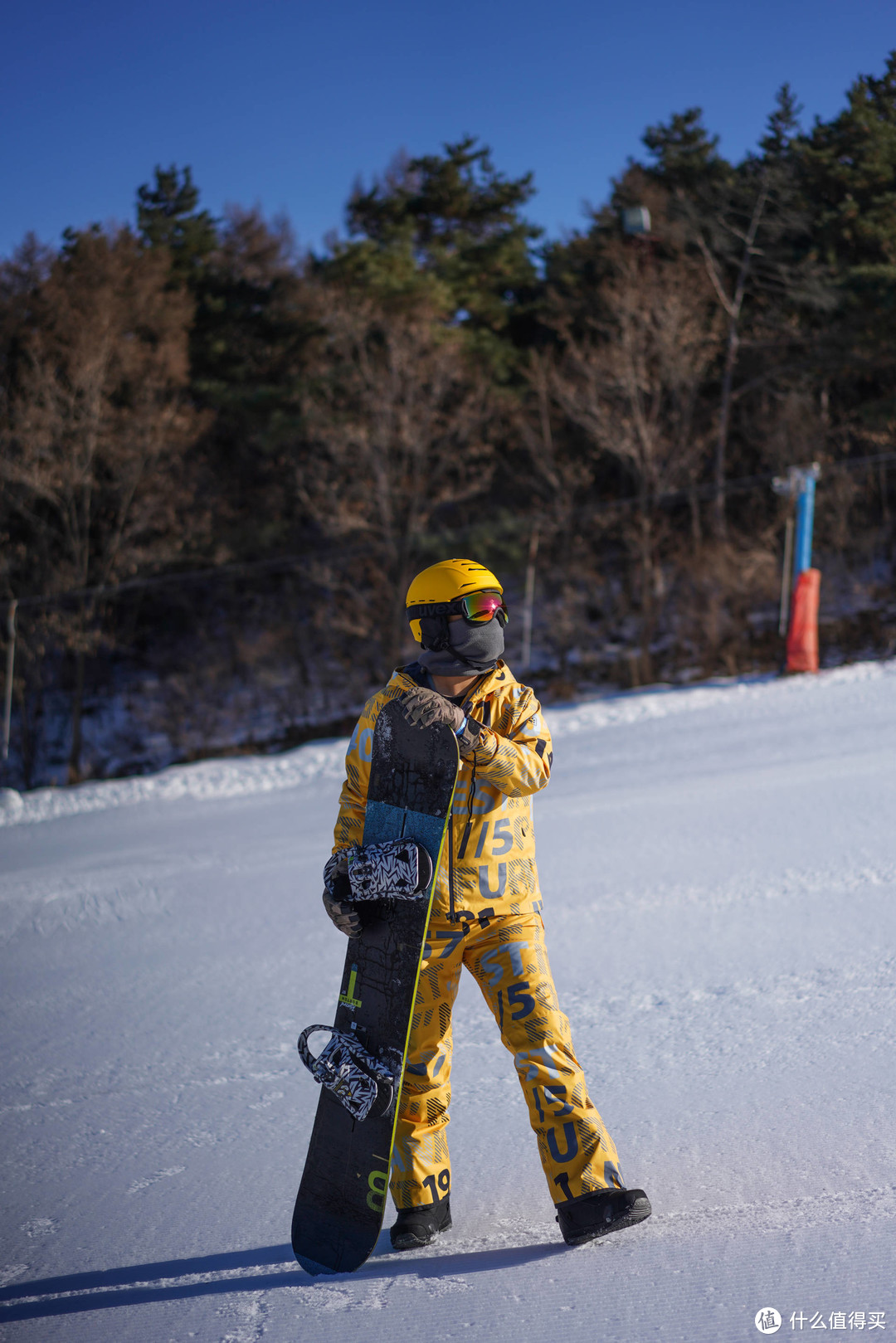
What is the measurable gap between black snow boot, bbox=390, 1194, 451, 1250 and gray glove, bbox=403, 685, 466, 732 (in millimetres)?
1217

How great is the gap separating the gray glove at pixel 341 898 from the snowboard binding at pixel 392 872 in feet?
0.07

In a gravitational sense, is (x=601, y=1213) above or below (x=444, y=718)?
below

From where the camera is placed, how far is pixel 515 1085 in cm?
306

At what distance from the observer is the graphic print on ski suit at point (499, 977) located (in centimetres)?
213

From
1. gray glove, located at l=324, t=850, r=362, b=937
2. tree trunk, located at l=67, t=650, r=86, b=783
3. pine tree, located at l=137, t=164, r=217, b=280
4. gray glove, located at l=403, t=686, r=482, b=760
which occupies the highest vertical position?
pine tree, located at l=137, t=164, r=217, b=280

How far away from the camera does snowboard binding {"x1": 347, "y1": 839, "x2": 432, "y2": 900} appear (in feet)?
7.06

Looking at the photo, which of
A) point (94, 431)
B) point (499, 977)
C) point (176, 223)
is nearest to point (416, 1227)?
point (499, 977)

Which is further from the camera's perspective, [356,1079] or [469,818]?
[469,818]

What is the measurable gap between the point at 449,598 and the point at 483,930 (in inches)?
33.1

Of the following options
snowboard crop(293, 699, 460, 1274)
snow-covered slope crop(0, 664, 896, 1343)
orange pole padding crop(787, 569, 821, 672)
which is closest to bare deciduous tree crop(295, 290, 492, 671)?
orange pole padding crop(787, 569, 821, 672)

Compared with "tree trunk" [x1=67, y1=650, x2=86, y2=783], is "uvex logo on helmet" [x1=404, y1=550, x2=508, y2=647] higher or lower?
higher

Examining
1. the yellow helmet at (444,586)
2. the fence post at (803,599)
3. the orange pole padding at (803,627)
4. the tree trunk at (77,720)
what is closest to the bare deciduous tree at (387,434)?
the tree trunk at (77,720)

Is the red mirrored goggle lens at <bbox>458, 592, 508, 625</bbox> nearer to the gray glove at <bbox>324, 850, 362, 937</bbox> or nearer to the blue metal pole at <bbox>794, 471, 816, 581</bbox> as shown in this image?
the gray glove at <bbox>324, 850, 362, 937</bbox>

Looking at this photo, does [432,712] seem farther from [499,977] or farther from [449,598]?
[499,977]
